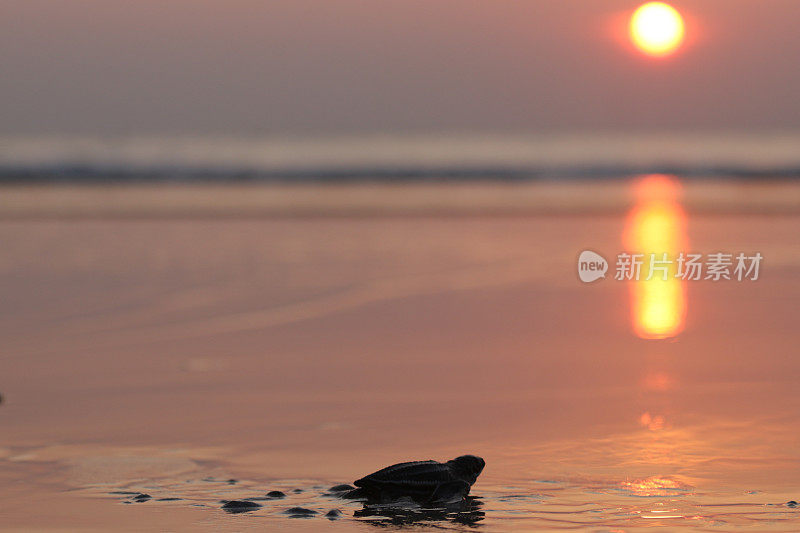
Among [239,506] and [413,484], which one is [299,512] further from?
[413,484]

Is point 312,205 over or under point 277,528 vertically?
over

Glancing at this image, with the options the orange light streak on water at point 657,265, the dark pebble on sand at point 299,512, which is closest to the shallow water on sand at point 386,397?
the dark pebble on sand at point 299,512

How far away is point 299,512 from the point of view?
16.3 feet

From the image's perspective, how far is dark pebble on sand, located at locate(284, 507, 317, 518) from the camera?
4918mm

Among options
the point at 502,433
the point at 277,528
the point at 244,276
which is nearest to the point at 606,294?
the point at 244,276

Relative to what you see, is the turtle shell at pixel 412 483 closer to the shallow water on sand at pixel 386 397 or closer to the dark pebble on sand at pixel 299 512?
the shallow water on sand at pixel 386 397

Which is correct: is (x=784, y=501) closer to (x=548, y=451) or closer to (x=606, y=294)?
(x=548, y=451)

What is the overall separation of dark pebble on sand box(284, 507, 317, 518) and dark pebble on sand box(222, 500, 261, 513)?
162mm

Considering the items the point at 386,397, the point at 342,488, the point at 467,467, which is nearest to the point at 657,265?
the point at 386,397

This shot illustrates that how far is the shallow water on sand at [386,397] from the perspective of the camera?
5.16m

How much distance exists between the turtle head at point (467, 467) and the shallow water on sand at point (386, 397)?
0.31 feet

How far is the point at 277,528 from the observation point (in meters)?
4.71

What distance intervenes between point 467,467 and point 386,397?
2.39m

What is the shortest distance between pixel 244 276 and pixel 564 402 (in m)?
8.61
